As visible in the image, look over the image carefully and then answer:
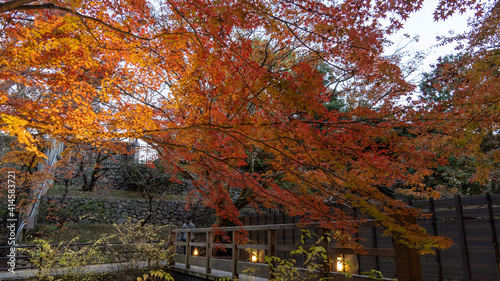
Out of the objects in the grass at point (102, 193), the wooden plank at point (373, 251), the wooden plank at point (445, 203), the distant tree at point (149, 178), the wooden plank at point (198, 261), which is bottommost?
the wooden plank at point (198, 261)

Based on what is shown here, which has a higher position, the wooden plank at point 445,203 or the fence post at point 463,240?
the wooden plank at point 445,203

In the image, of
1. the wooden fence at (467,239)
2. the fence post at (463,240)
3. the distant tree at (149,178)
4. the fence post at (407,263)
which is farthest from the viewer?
the distant tree at (149,178)

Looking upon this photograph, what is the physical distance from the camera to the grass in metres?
15.6

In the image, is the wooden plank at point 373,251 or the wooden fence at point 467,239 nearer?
the wooden plank at point 373,251

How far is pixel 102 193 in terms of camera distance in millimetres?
17156

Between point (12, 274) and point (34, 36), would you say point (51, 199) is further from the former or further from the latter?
point (34, 36)

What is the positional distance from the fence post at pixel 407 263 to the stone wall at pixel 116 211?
13.1 metres

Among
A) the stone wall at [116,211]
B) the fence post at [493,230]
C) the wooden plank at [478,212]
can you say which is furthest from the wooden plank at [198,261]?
the stone wall at [116,211]

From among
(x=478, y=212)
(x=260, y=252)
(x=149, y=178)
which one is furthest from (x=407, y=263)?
(x=149, y=178)

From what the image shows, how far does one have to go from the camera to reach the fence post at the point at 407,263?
3.55 metres

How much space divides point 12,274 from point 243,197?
698 cm

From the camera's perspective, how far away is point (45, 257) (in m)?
7.93

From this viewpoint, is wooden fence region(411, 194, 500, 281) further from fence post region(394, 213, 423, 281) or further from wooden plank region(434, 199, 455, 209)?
fence post region(394, 213, 423, 281)

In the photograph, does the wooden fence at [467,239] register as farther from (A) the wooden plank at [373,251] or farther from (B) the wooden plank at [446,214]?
(A) the wooden plank at [373,251]
